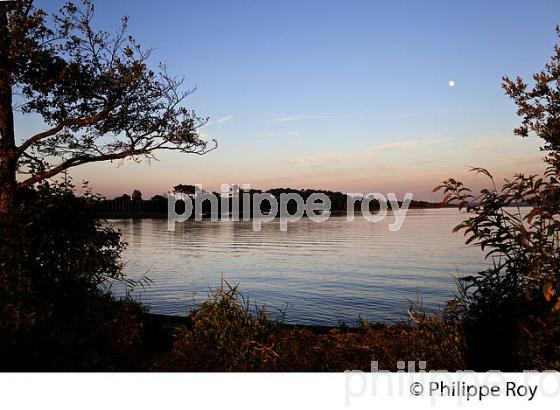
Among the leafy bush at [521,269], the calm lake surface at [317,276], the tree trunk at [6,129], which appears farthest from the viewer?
the calm lake surface at [317,276]

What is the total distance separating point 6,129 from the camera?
1091cm

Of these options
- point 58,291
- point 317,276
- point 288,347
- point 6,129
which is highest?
point 6,129

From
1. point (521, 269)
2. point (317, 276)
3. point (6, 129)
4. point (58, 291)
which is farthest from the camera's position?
point (317, 276)

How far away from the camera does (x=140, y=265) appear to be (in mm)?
31766

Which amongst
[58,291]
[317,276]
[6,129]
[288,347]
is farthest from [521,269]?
[317,276]

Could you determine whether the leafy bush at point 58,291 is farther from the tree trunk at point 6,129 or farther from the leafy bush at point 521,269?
the leafy bush at point 521,269

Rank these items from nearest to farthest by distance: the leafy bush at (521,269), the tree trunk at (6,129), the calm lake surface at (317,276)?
the leafy bush at (521,269), the tree trunk at (6,129), the calm lake surface at (317,276)

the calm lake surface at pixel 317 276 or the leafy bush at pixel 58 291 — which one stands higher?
the leafy bush at pixel 58 291

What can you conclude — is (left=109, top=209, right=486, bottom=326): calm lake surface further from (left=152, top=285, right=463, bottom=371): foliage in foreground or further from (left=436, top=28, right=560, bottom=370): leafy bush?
(left=436, top=28, right=560, bottom=370): leafy bush

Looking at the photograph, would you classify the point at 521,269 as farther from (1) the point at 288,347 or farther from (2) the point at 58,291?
(2) the point at 58,291

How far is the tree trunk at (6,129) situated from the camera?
407 inches

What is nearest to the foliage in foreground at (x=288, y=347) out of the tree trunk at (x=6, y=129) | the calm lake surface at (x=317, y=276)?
the tree trunk at (x=6, y=129)

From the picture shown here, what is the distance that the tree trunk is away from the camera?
33.9 feet

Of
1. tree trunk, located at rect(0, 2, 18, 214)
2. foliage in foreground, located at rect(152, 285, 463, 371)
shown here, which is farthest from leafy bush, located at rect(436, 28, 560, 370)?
tree trunk, located at rect(0, 2, 18, 214)
